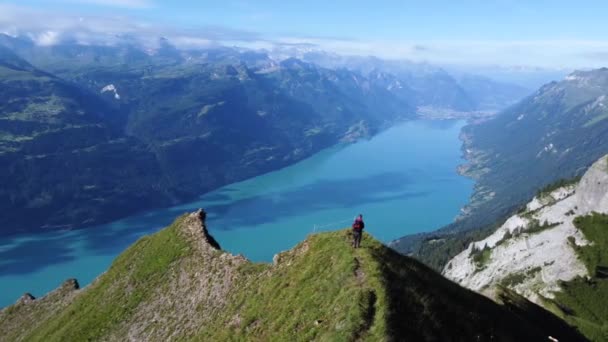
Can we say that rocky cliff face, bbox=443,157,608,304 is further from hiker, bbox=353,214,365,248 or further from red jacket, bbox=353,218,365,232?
red jacket, bbox=353,218,365,232

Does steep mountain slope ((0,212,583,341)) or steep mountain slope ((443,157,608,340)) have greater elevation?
steep mountain slope ((443,157,608,340))

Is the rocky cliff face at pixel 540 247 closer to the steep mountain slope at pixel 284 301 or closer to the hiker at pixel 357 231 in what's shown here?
the steep mountain slope at pixel 284 301

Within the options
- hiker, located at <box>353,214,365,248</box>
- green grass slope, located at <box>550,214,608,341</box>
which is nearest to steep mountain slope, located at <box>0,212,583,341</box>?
hiker, located at <box>353,214,365,248</box>

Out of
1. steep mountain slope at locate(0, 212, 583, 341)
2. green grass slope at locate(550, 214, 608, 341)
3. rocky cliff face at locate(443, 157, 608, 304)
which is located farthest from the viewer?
rocky cliff face at locate(443, 157, 608, 304)

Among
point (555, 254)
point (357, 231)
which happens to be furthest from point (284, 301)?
point (555, 254)

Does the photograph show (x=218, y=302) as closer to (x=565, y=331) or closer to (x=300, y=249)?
(x=300, y=249)

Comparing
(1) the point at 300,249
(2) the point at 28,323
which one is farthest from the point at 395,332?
(2) the point at 28,323
